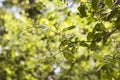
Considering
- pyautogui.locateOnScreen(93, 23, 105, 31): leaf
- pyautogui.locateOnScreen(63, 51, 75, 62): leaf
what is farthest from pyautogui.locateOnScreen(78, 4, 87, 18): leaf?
pyautogui.locateOnScreen(63, 51, 75, 62): leaf

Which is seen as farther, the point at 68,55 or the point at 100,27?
the point at 68,55

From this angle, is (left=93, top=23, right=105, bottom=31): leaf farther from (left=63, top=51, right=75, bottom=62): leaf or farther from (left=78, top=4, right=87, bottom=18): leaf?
(left=63, top=51, right=75, bottom=62): leaf

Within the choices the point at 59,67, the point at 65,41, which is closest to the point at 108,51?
the point at 59,67

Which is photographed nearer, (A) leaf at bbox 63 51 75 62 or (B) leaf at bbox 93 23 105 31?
(B) leaf at bbox 93 23 105 31

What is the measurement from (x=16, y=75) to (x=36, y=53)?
829mm

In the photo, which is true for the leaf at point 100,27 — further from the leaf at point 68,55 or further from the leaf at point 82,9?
the leaf at point 68,55

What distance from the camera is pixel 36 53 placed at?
30.6ft

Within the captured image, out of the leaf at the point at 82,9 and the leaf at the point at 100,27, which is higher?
the leaf at the point at 82,9

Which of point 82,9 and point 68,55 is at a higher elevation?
point 82,9

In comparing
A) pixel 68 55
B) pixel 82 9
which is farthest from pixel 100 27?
pixel 68 55

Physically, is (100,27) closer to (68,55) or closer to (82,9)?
(82,9)

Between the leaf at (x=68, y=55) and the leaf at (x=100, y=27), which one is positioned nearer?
the leaf at (x=100, y=27)

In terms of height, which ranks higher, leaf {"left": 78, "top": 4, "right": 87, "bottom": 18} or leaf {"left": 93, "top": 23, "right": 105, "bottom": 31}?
leaf {"left": 78, "top": 4, "right": 87, "bottom": 18}

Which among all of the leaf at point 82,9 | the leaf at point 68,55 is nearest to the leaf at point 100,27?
the leaf at point 82,9
